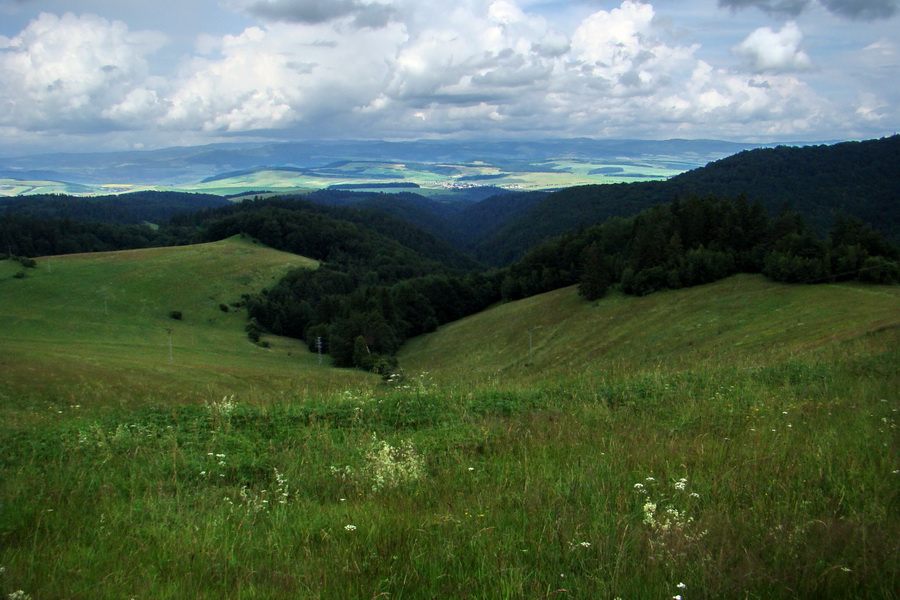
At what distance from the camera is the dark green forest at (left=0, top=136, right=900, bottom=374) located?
61.2 meters

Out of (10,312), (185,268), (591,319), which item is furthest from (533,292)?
(10,312)

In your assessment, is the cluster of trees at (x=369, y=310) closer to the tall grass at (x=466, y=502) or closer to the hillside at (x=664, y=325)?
the hillside at (x=664, y=325)

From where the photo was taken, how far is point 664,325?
49906 mm

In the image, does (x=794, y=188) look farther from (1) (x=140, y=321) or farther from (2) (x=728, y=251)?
(1) (x=140, y=321)

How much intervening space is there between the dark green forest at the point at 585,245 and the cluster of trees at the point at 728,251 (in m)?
0.15

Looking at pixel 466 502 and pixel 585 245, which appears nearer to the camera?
pixel 466 502

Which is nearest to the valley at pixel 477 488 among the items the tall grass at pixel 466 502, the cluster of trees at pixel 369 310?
the tall grass at pixel 466 502

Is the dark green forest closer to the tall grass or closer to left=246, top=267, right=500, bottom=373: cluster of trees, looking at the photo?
left=246, top=267, right=500, bottom=373: cluster of trees

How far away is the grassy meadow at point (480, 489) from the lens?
130 inches

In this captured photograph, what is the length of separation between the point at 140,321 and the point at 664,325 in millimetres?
68363

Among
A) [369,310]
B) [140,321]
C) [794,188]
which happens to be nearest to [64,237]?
[140,321]

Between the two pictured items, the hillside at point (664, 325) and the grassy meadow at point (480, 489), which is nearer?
the grassy meadow at point (480, 489)

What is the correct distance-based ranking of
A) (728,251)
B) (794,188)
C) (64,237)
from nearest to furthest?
(728,251) < (64,237) < (794,188)

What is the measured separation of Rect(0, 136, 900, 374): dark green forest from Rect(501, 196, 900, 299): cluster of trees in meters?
0.15
